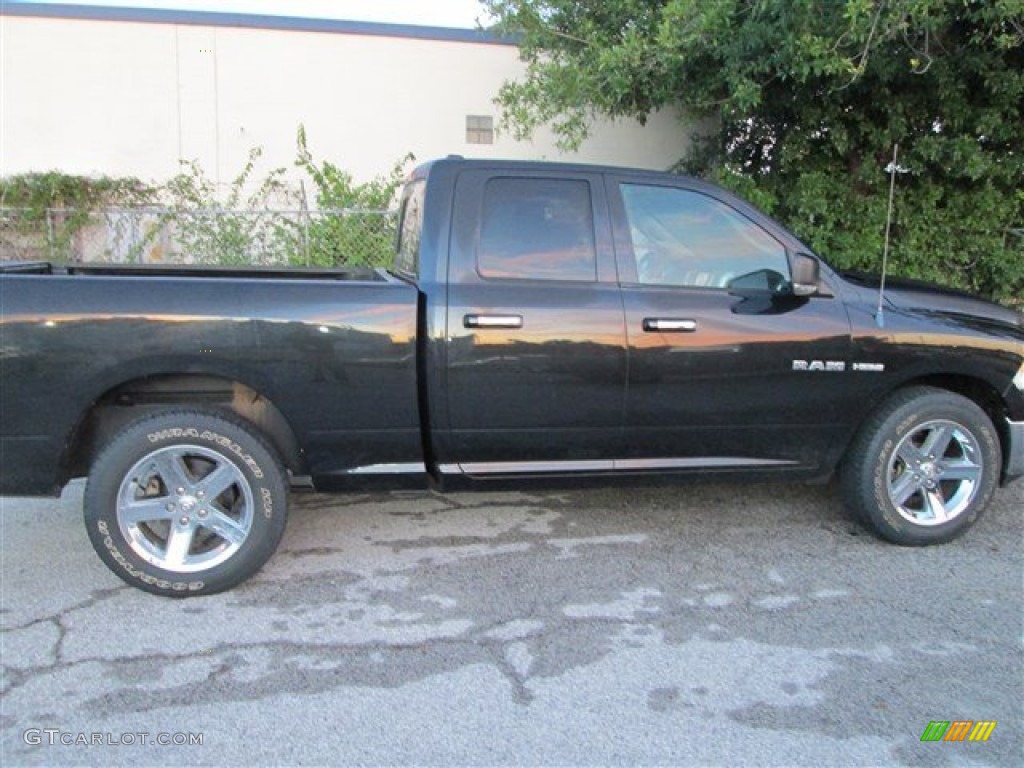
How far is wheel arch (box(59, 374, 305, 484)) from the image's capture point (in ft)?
11.8

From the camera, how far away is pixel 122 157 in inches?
393

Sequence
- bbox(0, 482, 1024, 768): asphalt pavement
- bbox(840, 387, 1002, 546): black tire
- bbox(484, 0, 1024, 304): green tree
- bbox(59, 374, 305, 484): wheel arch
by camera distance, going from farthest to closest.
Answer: bbox(484, 0, 1024, 304): green tree, bbox(840, 387, 1002, 546): black tire, bbox(59, 374, 305, 484): wheel arch, bbox(0, 482, 1024, 768): asphalt pavement

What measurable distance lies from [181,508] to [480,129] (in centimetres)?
806

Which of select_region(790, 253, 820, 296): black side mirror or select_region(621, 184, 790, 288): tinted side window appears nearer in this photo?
select_region(790, 253, 820, 296): black side mirror

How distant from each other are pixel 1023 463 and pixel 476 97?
26.7 ft

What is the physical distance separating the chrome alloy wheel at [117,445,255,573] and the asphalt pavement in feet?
0.73

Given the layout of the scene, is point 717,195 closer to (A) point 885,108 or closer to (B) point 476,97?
(A) point 885,108

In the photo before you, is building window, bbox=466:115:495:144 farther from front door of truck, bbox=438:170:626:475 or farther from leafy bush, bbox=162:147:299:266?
front door of truck, bbox=438:170:626:475

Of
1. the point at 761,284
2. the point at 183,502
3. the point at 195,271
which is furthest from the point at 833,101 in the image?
the point at 183,502

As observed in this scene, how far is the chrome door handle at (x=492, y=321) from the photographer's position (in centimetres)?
367

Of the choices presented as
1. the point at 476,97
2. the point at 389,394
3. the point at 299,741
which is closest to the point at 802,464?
the point at 389,394

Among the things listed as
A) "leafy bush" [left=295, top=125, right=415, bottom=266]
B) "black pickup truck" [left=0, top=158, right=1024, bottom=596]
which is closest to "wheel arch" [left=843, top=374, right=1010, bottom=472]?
"black pickup truck" [left=0, top=158, right=1024, bottom=596]

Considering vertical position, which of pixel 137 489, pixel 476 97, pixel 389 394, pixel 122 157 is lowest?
pixel 137 489

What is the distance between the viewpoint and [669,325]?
3818 millimetres
